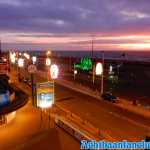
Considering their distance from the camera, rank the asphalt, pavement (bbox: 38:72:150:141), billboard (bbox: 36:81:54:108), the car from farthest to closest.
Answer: the car < pavement (bbox: 38:72:150:141) < the asphalt < billboard (bbox: 36:81:54:108)

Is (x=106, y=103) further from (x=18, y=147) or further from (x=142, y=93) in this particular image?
(x=18, y=147)

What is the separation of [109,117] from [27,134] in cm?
1357

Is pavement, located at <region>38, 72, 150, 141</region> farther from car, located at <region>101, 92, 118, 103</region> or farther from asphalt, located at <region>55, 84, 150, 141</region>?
car, located at <region>101, 92, 118, 103</region>

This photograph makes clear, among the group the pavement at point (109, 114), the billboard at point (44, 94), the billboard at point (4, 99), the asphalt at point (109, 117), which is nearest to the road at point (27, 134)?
the billboard at point (44, 94)

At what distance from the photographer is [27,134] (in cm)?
2638

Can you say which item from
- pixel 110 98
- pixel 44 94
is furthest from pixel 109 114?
pixel 44 94

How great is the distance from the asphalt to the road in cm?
608

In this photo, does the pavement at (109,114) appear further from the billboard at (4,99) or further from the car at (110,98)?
the billboard at (4,99)

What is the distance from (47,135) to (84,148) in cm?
444

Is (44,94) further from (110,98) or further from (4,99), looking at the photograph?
(110,98)

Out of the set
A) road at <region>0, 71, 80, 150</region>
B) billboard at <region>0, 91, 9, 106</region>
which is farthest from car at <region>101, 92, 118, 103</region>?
billboard at <region>0, 91, 9, 106</region>

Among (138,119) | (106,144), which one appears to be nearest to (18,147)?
(106,144)

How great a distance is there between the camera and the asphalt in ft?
101

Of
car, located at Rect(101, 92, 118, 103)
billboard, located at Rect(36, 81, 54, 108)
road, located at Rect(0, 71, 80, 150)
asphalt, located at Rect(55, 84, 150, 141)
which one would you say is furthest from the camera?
car, located at Rect(101, 92, 118, 103)
